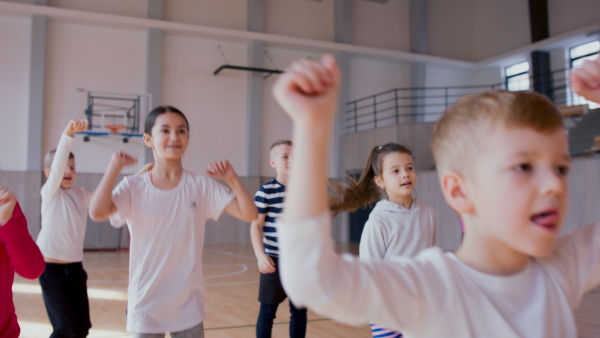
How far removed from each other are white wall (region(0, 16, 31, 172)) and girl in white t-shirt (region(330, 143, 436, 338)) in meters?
11.5

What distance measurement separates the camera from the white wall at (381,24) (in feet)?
52.3

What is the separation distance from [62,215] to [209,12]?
1146 centimetres

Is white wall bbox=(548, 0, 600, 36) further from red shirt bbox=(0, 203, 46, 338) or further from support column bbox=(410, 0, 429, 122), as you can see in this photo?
red shirt bbox=(0, 203, 46, 338)

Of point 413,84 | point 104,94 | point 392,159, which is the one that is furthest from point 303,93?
point 413,84

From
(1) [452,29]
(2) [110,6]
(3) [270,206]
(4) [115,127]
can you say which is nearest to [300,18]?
(2) [110,6]

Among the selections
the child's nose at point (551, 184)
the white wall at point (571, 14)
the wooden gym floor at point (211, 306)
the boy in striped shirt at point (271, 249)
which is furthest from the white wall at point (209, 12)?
the child's nose at point (551, 184)

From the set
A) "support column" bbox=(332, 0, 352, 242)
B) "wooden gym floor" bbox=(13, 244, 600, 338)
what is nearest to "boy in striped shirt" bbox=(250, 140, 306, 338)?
"wooden gym floor" bbox=(13, 244, 600, 338)

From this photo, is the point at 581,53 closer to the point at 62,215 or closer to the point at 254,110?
the point at 254,110

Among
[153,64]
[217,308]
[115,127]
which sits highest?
[153,64]

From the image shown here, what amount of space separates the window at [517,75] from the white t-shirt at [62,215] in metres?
14.4

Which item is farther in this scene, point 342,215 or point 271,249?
point 342,215

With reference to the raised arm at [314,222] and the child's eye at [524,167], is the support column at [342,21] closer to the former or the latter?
the child's eye at [524,167]

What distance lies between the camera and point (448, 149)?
1115mm

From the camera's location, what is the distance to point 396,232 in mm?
2836
